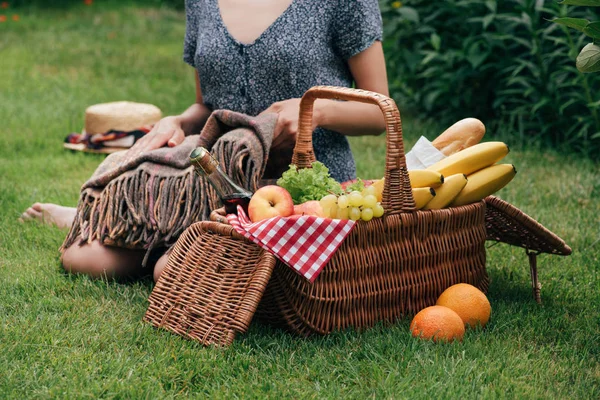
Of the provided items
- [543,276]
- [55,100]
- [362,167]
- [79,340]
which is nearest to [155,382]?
[79,340]

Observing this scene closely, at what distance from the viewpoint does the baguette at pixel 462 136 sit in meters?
2.83

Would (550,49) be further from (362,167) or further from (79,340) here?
(79,340)

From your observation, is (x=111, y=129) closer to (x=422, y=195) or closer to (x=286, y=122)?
(x=286, y=122)

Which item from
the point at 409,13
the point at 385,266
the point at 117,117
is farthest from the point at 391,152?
the point at 409,13

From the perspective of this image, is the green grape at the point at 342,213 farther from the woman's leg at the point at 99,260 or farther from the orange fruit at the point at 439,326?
the woman's leg at the point at 99,260

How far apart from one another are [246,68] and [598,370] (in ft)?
5.44

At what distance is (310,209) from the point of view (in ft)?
8.09

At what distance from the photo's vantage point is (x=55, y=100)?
21.0 feet

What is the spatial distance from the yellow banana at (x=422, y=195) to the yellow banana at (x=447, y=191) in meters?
0.06

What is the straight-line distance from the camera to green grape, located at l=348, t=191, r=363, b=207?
2.33 m

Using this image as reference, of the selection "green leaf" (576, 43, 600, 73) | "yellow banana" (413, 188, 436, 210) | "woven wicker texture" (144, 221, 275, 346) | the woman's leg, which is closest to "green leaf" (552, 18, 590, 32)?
"green leaf" (576, 43, 600, 73)

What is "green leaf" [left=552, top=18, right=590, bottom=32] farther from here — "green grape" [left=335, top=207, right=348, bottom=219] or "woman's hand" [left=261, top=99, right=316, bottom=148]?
"woman's hand" [left=261, top=99, right=316, bottom=148]

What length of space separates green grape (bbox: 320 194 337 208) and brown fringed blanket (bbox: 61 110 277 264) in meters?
0.34

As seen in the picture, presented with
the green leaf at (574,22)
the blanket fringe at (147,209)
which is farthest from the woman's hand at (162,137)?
the green leaf at (574,22)
